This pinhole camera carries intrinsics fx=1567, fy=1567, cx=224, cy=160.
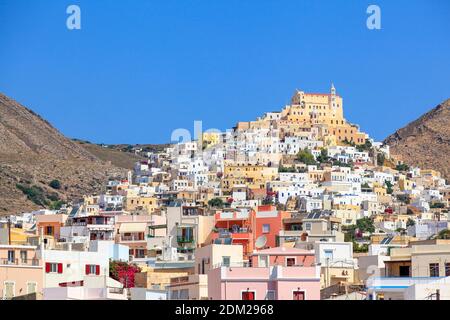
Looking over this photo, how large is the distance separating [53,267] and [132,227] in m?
18.5

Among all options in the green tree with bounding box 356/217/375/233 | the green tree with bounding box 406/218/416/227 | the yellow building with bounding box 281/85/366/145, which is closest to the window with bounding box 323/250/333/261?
the green tree with bounding box 356/217/375/233

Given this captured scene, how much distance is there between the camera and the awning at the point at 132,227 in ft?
165

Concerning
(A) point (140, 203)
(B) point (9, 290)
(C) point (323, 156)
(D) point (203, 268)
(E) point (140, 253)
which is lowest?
(B) point (9, 290)

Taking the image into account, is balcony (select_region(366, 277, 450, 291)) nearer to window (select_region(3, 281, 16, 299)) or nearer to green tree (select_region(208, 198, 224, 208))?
window (select_region(3, 281, 16, 299))

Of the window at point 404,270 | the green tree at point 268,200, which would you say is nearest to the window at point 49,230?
the window at point 404,270

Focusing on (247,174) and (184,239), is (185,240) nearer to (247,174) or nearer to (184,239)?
(184,239)

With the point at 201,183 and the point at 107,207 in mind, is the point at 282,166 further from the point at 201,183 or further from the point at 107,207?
the point at 107,207

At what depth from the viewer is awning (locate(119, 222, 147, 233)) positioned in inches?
1979

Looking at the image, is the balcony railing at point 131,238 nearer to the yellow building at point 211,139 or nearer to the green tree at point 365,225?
the green tree at point 365,225

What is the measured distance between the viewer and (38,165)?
145 meters

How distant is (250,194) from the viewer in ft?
385

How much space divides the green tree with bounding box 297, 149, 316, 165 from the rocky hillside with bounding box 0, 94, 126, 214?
18.5 metres

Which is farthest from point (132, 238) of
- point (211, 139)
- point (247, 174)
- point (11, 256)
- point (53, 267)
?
point (211, 139)

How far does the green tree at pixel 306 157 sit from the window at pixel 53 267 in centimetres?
10964
